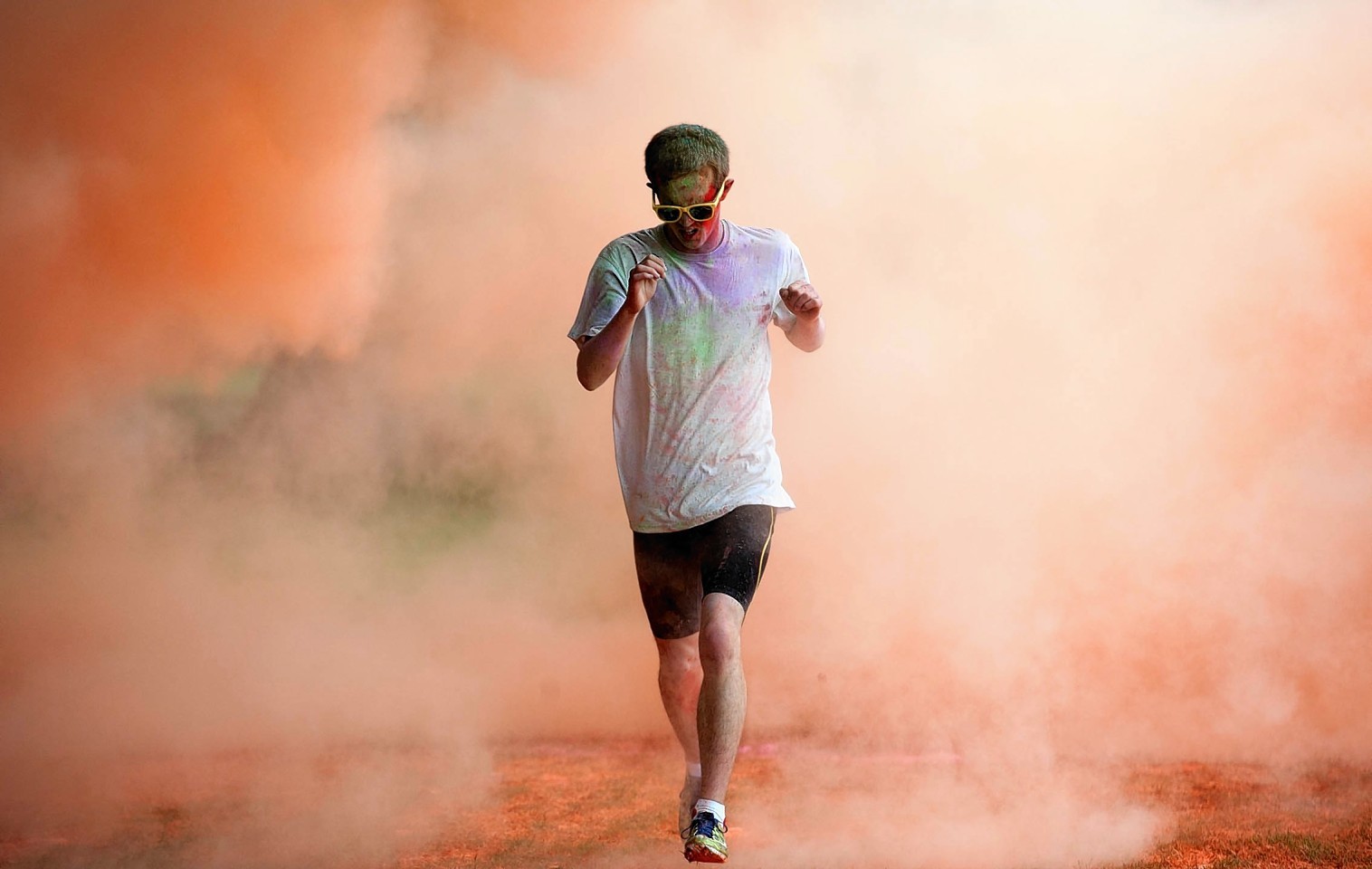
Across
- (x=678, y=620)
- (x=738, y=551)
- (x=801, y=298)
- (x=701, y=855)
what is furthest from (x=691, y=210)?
(x=701, y=855)

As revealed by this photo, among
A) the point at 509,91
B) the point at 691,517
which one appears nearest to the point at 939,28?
the point at 509,91

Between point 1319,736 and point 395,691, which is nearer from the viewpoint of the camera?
point 1319,736

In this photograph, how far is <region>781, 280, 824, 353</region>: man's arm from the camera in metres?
4.34

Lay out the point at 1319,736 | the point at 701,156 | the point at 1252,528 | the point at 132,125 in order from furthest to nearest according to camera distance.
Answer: the point at 132,125, the point at 1252,528, the point at 1319,736, the point at 701,156

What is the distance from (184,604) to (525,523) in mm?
1830

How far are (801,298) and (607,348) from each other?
A: 0.60 meters

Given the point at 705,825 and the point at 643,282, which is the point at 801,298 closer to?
the point at 643,282

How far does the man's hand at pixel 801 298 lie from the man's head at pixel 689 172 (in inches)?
13.9

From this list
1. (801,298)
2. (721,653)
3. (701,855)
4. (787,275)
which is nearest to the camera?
(701,855)

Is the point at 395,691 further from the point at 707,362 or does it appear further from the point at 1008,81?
the point at 1008,81

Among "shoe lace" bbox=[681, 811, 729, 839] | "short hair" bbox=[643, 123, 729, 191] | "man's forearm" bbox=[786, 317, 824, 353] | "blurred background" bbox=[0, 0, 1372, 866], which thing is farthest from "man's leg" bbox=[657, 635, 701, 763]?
"blurred background" bbox=[0, 0, 1372, 866]

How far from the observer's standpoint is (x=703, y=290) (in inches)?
176

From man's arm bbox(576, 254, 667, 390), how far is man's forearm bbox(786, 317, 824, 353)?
49 cm

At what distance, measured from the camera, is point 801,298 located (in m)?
4.34
